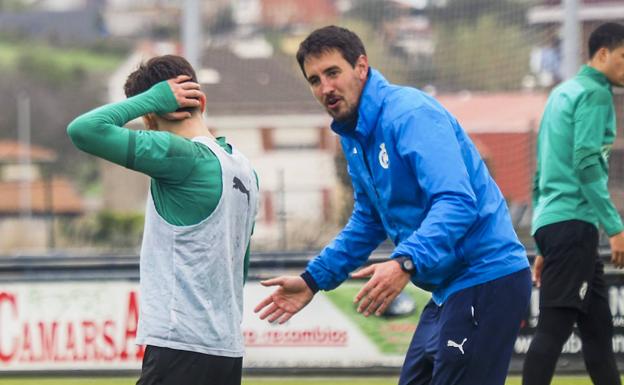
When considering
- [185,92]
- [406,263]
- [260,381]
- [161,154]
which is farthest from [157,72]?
[260,381]

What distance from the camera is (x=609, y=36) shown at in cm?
739

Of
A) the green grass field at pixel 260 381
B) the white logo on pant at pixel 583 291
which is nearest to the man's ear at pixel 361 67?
the white logo on pant at pixel 583 291

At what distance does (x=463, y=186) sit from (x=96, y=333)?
21.4 ft

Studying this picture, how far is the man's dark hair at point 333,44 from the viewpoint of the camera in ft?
16.6

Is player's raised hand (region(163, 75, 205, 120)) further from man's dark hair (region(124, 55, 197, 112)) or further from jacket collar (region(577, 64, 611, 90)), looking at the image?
jacket collar (region(577, 64, 611, 90))

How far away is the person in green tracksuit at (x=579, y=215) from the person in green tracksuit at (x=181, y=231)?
273cm

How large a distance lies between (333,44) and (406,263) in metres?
0.93

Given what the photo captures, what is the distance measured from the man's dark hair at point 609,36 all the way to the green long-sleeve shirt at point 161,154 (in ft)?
10.3

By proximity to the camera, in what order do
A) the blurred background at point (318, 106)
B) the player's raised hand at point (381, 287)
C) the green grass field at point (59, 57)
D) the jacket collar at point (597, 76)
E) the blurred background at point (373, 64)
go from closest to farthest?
the player's raised hand at point (381, 287) → the jacket collar at point (597, 76) → the blurred background at point (318, 106) → the blurred background at point (373, 64) → the green grass field at point (59, 57)

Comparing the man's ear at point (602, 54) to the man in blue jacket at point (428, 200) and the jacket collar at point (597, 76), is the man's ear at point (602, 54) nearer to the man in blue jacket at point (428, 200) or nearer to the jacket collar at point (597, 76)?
the jacket collar at point (597, 76)

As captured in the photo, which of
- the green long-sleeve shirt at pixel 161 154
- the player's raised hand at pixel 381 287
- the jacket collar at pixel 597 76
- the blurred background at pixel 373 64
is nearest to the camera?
the player's raised hand at pixel 381 287

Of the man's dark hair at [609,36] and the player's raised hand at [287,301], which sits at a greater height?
the man's dark hair at [609,36]

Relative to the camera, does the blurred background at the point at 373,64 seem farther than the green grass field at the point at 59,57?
No

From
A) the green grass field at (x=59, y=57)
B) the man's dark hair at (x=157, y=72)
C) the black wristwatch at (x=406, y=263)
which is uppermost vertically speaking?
the green grass field at (x=59, y=57)
